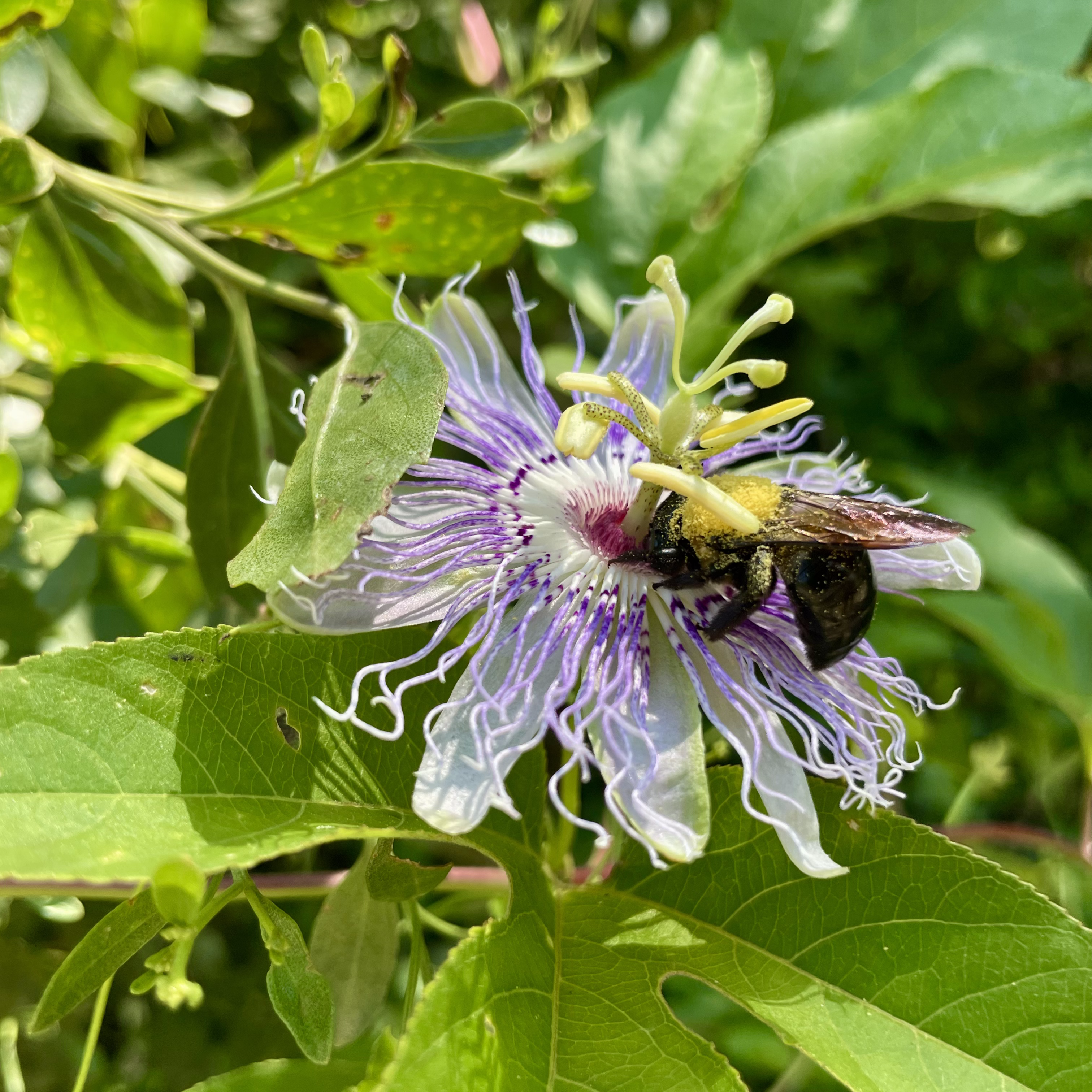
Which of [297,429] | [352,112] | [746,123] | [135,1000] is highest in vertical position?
[746,123]

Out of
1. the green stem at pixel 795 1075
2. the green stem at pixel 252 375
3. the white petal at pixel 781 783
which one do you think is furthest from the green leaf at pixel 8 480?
the green stem at pixel 795 1075

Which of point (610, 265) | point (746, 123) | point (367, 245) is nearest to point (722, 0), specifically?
point (746, 123)

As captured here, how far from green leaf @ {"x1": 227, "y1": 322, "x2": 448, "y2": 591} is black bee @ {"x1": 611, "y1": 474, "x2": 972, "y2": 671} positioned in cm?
32

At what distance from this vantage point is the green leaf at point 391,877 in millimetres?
938

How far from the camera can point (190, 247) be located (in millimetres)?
1262

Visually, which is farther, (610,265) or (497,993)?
(610,265)

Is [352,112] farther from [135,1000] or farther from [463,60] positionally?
[135,1000]

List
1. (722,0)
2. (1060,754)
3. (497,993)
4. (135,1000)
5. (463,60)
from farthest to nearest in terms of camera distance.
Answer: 1. (1060,754)
2. (722,0)
3. (463,60)
4. (135,1000)
5. (497,993)

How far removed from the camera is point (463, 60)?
1907mm

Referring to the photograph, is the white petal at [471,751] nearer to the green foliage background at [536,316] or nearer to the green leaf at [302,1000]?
the green foliage background at [536,316]

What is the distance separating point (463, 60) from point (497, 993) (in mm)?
1591

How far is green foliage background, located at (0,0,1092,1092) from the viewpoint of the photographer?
3.57 feet

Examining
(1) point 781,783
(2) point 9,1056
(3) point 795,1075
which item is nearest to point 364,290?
(1) point 781,783

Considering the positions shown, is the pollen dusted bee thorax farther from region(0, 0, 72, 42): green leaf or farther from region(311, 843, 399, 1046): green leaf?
region(0, 0, 72, 42): green leaf
